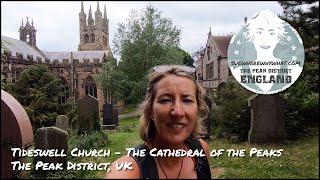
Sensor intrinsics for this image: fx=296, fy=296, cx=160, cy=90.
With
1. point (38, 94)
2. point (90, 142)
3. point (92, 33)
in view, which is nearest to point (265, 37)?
point (90, 142)

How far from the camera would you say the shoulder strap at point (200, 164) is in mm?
1631

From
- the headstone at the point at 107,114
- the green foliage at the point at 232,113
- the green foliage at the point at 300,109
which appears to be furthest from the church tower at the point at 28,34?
the green foliage at the point at 300,109

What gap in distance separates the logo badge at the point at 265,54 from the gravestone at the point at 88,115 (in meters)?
6.57

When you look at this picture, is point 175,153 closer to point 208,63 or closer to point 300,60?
point 300,60

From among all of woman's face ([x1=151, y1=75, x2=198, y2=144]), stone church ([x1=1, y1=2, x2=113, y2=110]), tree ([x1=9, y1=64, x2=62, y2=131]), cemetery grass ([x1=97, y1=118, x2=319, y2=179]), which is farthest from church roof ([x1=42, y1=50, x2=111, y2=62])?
woman's face ([x1=151, y1=75, x2=198, y2=144])

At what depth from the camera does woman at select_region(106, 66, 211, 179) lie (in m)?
1.40

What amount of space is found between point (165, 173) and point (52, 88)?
56.6ft

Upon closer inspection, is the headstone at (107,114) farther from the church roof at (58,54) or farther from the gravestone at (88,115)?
the church roof at (58,54)

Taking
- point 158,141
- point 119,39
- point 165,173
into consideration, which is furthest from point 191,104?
point 119,39

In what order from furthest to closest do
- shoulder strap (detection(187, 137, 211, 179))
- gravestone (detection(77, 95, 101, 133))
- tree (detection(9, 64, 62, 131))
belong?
tree (detection(9, 64, 62, 131))
gravestone (detection(77, 95, 101, 133))
shoulder strap (detection(187, 137, 211, 179))

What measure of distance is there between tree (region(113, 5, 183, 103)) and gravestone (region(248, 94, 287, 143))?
17438 mm

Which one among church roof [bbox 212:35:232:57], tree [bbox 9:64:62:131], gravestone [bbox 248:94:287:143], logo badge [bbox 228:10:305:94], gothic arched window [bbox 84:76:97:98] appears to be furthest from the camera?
gothic arched window [bbox 84:76:97:98]

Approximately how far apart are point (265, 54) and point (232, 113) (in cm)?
473

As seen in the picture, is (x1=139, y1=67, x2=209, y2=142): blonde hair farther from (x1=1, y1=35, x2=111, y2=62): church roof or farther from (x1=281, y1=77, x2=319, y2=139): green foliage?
(x1=1, y1=35, x2=111, y2=62): church roof
